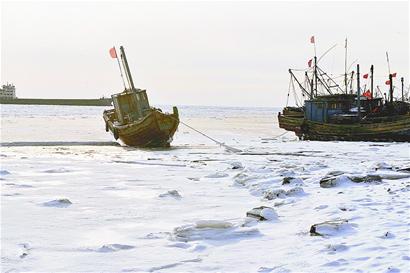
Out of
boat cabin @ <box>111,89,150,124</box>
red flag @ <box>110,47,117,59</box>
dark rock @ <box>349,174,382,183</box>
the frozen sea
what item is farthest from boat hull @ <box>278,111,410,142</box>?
dark rock @ <box>349,174,382,183</box>

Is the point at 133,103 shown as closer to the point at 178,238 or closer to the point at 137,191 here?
the point at 137,191

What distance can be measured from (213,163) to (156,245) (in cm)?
792

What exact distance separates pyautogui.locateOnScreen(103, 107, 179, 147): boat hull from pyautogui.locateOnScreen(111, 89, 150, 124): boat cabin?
1844mm

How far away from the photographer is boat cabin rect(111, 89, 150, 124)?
915 inches

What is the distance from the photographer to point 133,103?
926 inches

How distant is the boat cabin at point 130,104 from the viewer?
23.2 metres

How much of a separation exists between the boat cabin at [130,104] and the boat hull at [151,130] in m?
1.84

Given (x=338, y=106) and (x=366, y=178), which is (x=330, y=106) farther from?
(x=366, y=178)

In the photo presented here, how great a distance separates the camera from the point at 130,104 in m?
23.7

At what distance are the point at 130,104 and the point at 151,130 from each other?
3.41 metres

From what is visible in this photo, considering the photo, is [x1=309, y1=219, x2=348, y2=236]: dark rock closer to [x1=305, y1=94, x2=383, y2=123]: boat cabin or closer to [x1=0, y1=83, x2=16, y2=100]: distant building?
[x1=305, y1=94, x2=383, y2=123]: boat cabin

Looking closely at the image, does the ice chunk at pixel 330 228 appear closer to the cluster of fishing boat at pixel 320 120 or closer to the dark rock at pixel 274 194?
the dark rock at pixel 274 194

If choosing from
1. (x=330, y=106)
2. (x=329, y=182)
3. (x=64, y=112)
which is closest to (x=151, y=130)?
(x=330, y=106)

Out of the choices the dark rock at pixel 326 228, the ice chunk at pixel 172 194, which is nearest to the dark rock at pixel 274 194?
the ice chunk at pixel 172 194
